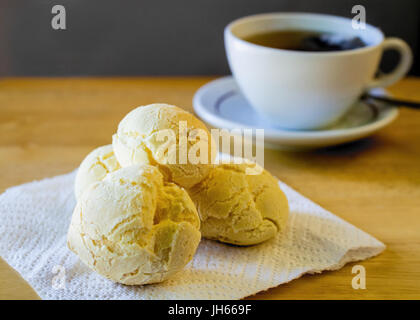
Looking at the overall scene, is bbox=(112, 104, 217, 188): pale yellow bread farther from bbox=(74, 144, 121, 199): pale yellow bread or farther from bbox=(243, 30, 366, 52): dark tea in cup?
bbox=(243, 30, 366, 52): dark tea in cup

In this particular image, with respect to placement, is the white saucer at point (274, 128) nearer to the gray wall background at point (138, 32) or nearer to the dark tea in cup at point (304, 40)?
the dark tea in cup at point (304, 40)

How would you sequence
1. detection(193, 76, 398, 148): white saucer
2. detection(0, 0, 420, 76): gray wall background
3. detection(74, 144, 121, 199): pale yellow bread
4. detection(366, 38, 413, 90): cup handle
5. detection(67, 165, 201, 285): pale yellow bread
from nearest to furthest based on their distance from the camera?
detection(67, 165, 201, 285): pale yellow bread < detection(74, 144, 121, 199): pale yellow bread < detection(193, 76, 398, 148): white saucer < detection(366, 38, 413, 90): cup handle < detection(0, 0, 420, 76): gray wall background

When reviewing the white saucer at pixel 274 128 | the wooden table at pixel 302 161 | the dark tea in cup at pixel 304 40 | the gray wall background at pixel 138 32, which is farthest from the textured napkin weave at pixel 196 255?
the gray wall background at pixel 138 32

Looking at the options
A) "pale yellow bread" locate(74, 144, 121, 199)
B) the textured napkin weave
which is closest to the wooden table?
the textured napkin weave

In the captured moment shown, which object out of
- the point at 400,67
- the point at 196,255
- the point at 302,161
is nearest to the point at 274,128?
the point at 302,161

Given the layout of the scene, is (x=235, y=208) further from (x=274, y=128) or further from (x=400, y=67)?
(x=400, y=67)
